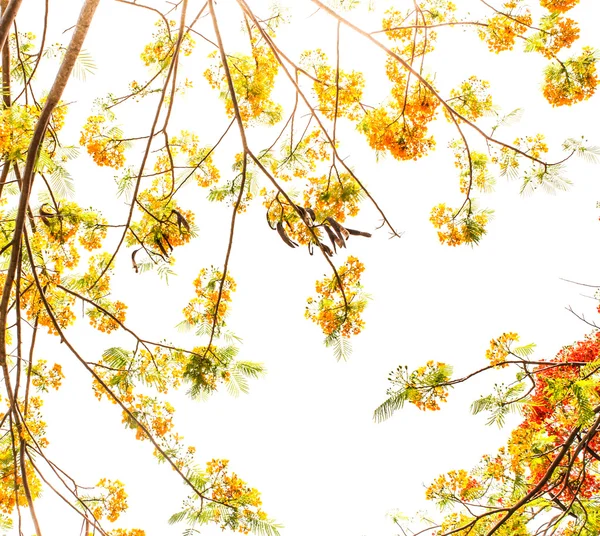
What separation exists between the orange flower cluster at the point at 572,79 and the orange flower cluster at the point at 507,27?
8.4 inches

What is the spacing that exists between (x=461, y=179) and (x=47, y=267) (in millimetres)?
1977

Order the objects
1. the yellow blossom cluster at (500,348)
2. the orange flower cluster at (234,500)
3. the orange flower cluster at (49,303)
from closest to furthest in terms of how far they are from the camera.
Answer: the yellow blossom cluster at (500,348)
the orange flower cluster at (234,500)
the orange flower cluster at (49,303)

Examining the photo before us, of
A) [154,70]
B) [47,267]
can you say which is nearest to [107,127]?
[154,70]

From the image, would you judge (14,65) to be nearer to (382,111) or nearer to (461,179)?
(382,111)

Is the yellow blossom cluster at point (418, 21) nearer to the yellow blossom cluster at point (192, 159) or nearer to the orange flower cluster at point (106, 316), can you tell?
the yellow blossom cluster at point (192, 159)

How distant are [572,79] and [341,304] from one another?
1.39 metres

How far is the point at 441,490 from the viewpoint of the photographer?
8.28 ft

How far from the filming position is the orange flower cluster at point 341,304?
8.02ft

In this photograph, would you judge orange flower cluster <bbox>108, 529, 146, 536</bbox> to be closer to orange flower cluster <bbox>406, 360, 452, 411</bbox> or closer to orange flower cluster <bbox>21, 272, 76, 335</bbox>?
orange flower cluster <bbox>21, 272, 76, 335</bbox>

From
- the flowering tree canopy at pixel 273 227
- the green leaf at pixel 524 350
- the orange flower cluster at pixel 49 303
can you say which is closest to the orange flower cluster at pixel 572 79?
the flowering tree canopy at pixel 273 227

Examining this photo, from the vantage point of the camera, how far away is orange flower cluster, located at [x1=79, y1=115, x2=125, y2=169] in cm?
253

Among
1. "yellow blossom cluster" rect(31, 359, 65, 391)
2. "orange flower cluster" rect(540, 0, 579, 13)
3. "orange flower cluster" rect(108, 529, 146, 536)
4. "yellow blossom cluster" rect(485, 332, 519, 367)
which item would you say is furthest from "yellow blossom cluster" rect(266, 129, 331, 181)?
"orange flower cluster" rect(108, 529, 146, 536)

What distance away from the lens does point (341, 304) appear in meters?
2.48

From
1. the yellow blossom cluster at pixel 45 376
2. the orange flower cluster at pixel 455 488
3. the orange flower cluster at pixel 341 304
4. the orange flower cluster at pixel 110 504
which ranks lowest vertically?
the orange flower cluster at pixel 455 488
